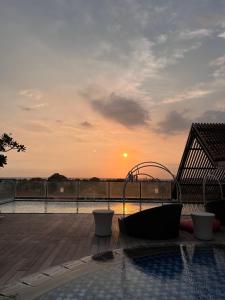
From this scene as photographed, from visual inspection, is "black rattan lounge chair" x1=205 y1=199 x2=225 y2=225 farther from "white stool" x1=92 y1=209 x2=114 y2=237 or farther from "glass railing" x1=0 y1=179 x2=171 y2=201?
"glass railing" x1=0 y1=179 x2=171 y2=201

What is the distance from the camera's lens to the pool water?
466cm

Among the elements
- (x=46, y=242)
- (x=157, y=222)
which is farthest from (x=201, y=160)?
(x=46, y=242)

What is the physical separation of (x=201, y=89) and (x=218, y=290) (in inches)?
360

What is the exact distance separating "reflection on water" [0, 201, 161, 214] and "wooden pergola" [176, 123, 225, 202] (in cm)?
338

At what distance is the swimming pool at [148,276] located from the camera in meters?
4.62

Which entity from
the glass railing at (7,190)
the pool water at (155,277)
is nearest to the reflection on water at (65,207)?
the glass railing at (7,190)

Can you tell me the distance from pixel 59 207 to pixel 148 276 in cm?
831

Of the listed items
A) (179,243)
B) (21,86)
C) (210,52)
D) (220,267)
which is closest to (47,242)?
(179,243)

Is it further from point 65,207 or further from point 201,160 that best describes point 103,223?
point 201,160

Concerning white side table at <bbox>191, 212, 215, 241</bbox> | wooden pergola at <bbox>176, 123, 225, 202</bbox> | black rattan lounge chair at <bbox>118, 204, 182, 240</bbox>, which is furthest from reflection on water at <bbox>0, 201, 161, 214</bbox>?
white side table at <bbox>191, 212, 215, 241</bbox>

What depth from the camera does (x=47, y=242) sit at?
23.2 ft

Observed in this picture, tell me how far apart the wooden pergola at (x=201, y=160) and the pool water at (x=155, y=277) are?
6.65 meters

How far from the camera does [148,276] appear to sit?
5441mm

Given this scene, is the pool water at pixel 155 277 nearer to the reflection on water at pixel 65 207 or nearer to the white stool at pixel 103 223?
the white stool at pixel 103 223
